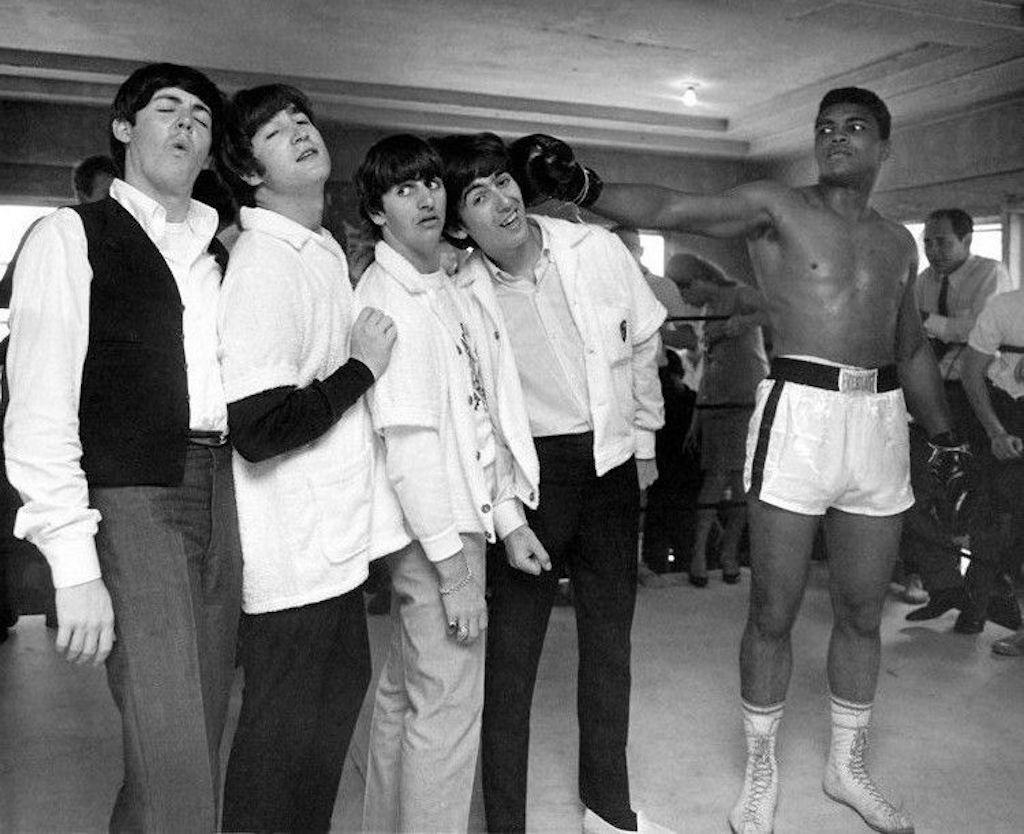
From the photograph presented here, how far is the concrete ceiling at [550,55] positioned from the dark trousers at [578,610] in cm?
291

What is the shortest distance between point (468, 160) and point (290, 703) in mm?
1051

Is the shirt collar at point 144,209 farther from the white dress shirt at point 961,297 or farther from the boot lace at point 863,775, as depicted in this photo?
the white dress shirt at point 961,297

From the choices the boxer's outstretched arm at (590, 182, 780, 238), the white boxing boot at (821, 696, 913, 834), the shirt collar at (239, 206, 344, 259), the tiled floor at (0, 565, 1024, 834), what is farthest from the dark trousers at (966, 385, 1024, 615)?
the shirt collar at (239, 206, 344, 259)

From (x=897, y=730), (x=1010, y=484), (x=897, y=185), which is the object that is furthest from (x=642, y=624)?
(x=897, y=185)

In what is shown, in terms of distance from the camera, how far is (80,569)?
1.41 metres

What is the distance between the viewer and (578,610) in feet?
7.37

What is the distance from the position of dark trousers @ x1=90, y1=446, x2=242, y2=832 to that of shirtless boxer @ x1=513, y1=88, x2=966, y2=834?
47.8 inches

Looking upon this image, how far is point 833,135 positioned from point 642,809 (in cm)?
166

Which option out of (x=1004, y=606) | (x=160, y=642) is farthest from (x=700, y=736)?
(x=160, y=642)

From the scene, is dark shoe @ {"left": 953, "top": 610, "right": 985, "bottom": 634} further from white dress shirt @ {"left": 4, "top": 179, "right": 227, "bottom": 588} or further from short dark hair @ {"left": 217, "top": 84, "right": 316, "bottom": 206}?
white dress shirt @ {"left": 4, "top": 179, "right": 227, "bottom": 588}

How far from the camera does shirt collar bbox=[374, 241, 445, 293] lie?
1829mm

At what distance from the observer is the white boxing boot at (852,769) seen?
2.41 meters

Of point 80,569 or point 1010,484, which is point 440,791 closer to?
point 80,569

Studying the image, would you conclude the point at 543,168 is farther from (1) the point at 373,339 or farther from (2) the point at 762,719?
(2) the point at 762,719
